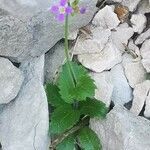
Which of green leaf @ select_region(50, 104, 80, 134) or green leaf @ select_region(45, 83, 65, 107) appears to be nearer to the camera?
green leaf @ select_region(50, 104, 80, 134)

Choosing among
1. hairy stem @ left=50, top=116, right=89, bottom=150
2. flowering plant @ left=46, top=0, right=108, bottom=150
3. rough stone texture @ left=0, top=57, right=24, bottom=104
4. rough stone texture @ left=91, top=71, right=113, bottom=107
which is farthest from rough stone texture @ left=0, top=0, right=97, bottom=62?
hairy stem @ left=50, top=116, right=89, bottom=150

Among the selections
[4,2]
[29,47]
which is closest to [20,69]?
[29,47]

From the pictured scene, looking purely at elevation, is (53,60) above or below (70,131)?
above

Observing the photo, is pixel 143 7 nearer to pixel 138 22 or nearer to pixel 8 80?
pixel 138 22

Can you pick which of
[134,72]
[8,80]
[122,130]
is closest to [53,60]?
[8,80]

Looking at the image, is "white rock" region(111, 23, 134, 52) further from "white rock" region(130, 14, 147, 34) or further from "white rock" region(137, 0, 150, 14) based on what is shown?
"white rock" region(137, 0, 150, 14)

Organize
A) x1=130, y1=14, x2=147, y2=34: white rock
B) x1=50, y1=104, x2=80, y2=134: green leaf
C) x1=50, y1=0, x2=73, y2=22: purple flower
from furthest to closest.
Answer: x1=130, y1=14, x2=147, y2=34: white rock < x1=50, y1=104, x2=80, y2=134: green leaf < x1=50, y1=0, x2=73, y2=22: purple flower

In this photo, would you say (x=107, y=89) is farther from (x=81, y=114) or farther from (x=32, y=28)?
(x=32, y=28)

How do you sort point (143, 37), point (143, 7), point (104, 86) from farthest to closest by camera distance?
1. point (143, 7)
2. point (143, 37)
3. point (104, 86)
